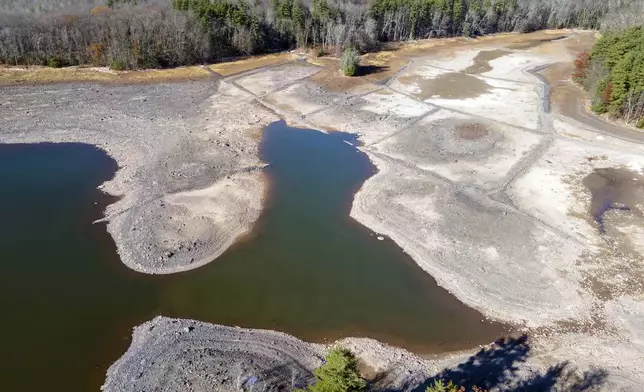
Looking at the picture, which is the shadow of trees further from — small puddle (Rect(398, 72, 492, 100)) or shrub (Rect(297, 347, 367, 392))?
small puddle (Rect(398, 72, 492, 100))

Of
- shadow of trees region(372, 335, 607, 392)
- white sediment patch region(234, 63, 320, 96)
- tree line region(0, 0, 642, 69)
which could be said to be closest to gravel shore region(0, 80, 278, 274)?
white sediment patch region(234, 63, 320, 96)

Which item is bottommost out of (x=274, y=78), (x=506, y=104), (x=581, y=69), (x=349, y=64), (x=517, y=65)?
(x=506, y=104)

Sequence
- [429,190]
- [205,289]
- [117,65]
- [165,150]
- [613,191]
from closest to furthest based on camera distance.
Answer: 1. [205,289]
2. [429,190]
3. [613,191]
4. [165,150]
5. [117,65]

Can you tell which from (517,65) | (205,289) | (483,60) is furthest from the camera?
(483,60)

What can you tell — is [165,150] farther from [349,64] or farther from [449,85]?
[449,85]

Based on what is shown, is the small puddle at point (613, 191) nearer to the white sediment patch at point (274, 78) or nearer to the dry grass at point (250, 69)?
the dry grass at point (250, 69)

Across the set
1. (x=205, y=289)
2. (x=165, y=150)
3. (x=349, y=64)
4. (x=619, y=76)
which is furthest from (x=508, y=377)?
(x=349, y=64)
